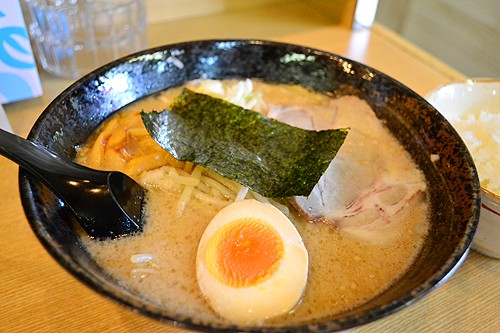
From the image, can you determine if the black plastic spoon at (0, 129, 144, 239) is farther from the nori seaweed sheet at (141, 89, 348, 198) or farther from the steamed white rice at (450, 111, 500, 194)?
the steamed white rice at (450, 111, 500, 194)

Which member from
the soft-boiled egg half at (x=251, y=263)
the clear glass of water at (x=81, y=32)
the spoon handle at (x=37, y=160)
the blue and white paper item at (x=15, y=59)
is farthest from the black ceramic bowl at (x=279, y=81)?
the clear glass of water at (x=81, y=32)

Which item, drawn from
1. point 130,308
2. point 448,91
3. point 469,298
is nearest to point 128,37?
point 448,91

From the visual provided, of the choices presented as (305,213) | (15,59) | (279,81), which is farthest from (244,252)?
(15,59)

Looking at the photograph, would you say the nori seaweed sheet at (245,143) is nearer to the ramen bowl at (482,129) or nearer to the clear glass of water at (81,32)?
the ramen bowl at (482,129)

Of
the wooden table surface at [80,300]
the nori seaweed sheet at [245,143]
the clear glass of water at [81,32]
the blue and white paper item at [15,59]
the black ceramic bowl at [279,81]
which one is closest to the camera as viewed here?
the black ceramic bowl at [279,81]

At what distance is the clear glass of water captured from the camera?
5.88 ft

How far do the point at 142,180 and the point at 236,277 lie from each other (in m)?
0.41

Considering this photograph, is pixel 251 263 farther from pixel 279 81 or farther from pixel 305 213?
pixel 279 81

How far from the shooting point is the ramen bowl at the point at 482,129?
115 cm

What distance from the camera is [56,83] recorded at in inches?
71.4

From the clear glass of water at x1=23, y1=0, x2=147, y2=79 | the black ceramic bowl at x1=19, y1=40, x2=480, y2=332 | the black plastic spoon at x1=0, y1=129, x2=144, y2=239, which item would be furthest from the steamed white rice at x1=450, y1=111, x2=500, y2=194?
the clear glass of water at x1=23, y1=0, x2=147, y2=79

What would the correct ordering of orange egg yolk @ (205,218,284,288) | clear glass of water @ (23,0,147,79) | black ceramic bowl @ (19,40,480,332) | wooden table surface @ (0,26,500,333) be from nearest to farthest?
1. black ceramic bowl @ (19,40,480,332)
2. orange egg yolk @ (205,218,284,288)
3. wooden table surface @ (0,26,500,333)
4. clear glass of water @ (23,0,147,79)

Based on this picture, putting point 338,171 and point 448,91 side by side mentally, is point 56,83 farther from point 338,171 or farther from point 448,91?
point 448,91

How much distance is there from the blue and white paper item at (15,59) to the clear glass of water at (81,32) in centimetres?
23
